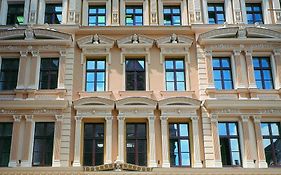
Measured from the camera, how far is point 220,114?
21344 mm

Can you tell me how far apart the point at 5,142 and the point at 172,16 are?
35.9 feet

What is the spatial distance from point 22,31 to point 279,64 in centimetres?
1324

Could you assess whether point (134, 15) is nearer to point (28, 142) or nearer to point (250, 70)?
point (250, 70)

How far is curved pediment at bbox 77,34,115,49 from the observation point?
22984 mm

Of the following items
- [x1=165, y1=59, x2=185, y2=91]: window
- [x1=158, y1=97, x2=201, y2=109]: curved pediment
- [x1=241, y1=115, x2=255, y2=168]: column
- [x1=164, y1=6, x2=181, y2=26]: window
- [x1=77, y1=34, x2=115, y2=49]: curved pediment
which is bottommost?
[x1=241, y1=115, x2=255, y2=168]: column

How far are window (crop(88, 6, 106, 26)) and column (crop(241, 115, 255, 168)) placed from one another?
902 centimetres

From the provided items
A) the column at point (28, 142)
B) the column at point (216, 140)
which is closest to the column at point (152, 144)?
the column at point (216, 140)

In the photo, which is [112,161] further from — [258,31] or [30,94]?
[258,31]

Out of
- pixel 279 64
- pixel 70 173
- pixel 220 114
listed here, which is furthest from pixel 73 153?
pixel 279 64

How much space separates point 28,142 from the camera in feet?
68.4

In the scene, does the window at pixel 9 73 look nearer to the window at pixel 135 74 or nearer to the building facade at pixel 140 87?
the building facade at pixel 140 87

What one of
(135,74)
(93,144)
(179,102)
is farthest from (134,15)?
(93,144)

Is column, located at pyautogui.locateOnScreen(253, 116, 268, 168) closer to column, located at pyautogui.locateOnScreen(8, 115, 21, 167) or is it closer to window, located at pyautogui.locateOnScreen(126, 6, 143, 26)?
window, located at pyautogui.locateOnScreen(126, 6, 143, 26)

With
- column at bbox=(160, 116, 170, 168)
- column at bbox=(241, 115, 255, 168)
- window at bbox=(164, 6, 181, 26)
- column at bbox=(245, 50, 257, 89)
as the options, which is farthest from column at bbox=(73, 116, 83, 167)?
column at bbox=(245, 50, 257, 89)
